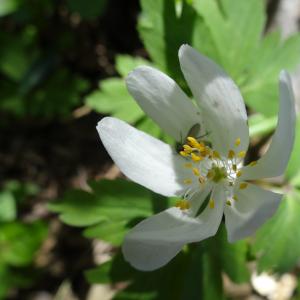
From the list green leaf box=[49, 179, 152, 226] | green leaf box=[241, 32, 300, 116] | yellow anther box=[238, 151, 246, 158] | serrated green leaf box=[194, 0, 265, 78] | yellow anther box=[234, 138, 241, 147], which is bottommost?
green leaf box=[49, 179, 152, 226]

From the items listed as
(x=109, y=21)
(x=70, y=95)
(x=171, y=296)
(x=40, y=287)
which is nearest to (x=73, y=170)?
(x=70, y=95)

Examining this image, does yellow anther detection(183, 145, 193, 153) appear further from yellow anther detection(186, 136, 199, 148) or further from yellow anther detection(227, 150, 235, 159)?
yellow anther detection(227, 150, 235, 159)

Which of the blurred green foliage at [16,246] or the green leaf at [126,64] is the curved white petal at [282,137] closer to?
the green leaf at [126,64]

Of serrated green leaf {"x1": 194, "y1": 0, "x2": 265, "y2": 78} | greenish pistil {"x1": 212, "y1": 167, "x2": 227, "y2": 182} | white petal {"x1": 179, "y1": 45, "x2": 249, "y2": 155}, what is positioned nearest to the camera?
white petal {"x1": 179, "y1": 45, "x2": 249, "y2": 155}

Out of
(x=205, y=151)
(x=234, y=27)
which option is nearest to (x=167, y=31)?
(x=234, y=27)

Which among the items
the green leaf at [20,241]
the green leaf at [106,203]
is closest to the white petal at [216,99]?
the green leaf at [106,203]

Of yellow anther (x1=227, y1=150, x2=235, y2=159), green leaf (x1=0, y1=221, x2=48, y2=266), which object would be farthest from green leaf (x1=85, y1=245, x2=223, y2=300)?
green leaf (x1=0, y1=221, x2=48, y2=266)
